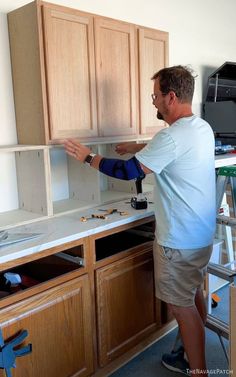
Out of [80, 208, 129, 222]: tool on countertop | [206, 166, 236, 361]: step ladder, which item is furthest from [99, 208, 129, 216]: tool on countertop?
[206, 166, 236, 361]: step ladder

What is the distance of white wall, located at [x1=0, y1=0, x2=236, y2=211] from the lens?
6.33 feet

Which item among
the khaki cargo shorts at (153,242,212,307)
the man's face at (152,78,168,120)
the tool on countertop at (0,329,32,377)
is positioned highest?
the man's face at (152,78,168,120)

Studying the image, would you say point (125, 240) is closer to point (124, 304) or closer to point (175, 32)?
point (124, 304)

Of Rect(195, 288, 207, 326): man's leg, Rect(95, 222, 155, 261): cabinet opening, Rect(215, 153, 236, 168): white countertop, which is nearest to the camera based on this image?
Rect(195, 288, 207, 326): man's leg

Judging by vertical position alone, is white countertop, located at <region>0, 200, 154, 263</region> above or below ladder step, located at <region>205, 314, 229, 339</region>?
above

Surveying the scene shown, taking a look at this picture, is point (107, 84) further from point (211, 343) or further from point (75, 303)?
point (211, 343)

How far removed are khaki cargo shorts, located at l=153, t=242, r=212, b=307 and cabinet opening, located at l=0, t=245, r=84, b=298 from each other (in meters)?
0.40

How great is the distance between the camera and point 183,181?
5.20 ft

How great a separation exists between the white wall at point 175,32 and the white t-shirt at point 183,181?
2.74 feet

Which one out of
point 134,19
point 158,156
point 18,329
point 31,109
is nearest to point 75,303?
point 18,329

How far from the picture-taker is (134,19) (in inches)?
102

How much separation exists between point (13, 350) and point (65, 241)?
47cm

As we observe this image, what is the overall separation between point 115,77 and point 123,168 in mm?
680

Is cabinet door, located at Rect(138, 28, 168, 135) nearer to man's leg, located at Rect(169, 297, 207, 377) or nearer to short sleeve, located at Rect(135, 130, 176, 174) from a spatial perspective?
short sleeve, located at Rect(135, 130, 176, 174)
